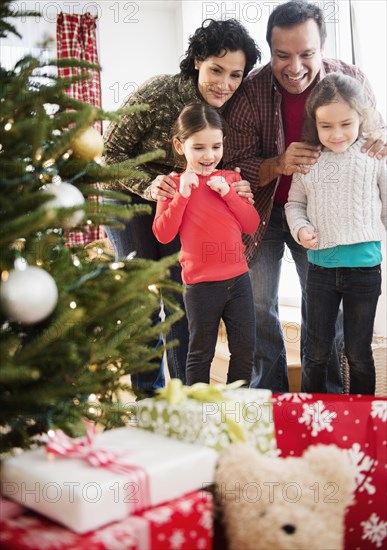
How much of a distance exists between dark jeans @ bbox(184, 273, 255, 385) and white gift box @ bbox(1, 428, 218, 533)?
2.96 feet

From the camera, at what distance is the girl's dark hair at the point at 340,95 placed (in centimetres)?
184

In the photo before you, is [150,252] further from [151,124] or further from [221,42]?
[221,42]

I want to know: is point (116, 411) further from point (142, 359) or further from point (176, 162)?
point (176, 162)

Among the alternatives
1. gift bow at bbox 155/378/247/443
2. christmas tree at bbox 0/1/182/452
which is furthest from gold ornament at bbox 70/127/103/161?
gift bow at bbox 155/378/247/443

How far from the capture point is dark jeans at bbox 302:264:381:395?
1.88m

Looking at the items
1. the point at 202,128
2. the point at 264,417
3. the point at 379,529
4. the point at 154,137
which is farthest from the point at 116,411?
the point at 154,137

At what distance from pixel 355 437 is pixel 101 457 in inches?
25.4

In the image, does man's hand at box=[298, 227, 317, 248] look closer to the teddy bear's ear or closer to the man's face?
the man's face

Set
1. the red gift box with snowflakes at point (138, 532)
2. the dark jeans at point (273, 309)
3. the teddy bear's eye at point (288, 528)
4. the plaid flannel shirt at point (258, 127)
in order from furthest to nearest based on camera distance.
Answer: the dark jeans at point (273, 309) → the plaid flannel shirt at point (258, 127) → the teddy bear's eye at point (288, 528) → the red gift box with snowflakes at point (138, 532)

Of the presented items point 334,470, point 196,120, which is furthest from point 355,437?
point 196,120

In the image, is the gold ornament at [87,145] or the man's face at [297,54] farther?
the man's face at [297,54]

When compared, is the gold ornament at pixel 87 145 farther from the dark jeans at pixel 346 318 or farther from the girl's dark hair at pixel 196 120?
the dark jeans at pixel 346 318

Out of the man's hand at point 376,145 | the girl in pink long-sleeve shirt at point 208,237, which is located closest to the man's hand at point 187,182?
Result: the girl in pink long-sleeve shirt at point 208,237

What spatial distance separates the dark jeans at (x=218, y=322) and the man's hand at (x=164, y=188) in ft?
0.95
